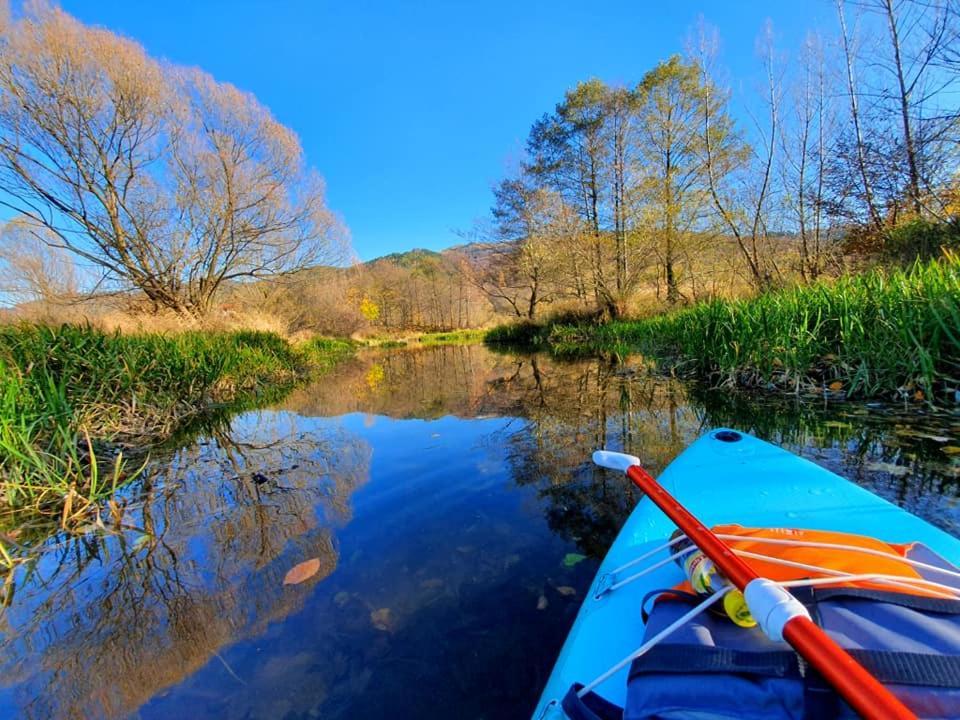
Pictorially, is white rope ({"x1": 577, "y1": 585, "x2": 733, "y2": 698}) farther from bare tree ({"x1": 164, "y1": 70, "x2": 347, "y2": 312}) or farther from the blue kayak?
bare tree ({"x1": 164, "y1": 70, "x2": 347, "y2": 312})

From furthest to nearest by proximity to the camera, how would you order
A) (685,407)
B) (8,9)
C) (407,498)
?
(8,9) → (685,407) → (407,498)

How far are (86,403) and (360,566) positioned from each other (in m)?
2.92

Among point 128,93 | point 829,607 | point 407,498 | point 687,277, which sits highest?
point 128,93

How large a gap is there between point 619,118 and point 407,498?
1308cm

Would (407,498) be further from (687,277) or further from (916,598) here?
(687,277)

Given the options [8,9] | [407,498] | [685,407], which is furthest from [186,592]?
[8,9]

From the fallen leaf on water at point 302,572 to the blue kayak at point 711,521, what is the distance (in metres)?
1.18

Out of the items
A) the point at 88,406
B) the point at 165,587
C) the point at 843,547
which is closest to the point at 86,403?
the point at 88,406

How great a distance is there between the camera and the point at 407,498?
2359mm

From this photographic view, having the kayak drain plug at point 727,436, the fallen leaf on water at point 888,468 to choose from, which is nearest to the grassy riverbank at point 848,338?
the fallen leaf on water at point 888,468

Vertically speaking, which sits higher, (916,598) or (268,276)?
(268,276)

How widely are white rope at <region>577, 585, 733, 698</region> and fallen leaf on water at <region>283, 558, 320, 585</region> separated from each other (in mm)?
1327

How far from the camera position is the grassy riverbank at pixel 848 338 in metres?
2.87

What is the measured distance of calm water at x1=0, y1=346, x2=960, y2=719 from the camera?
1112mm
